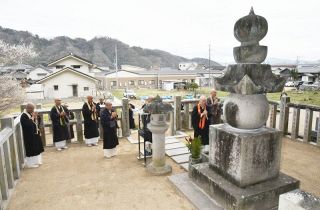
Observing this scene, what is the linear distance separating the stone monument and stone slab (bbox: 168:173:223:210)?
177 millimetres

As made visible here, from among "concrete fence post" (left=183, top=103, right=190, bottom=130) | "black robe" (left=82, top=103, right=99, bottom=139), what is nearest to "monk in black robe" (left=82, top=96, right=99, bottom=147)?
"black robe" (left=82, top=103, right=99, bottom=139)

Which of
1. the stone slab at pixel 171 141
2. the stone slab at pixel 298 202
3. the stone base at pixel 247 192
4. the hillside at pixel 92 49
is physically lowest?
the stone slab at pixel 171 141

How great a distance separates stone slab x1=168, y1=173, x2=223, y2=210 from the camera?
13.6ft

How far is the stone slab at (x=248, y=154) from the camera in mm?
3850

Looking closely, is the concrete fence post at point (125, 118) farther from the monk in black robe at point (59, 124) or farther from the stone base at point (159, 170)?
the stone base at point (159, 170)

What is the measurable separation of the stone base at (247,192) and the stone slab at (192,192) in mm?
111

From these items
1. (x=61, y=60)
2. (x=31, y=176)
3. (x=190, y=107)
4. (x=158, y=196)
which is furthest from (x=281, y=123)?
(x=61, y=60)

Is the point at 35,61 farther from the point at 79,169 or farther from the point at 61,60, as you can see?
the point at 79,169

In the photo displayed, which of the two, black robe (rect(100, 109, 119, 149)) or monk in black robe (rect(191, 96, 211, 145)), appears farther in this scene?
black robe (rect(100, 109, 119, 149))

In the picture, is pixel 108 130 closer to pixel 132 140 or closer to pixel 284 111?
pixel 132 140

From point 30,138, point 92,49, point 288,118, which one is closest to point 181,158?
point 30,138

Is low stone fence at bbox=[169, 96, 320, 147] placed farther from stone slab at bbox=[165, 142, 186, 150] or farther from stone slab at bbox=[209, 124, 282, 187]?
stone slab at bbox=[209, 124, 282, 187]

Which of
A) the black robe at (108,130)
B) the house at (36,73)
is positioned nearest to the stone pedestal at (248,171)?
the black robe at (108,130)

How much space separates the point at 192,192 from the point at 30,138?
4445mm
